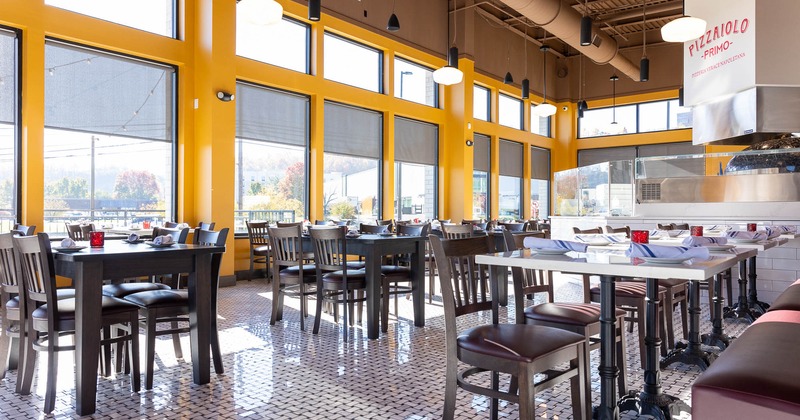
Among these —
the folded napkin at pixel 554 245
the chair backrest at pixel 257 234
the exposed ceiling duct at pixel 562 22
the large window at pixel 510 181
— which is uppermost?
the exposed ceiling duct at pixel 562 22

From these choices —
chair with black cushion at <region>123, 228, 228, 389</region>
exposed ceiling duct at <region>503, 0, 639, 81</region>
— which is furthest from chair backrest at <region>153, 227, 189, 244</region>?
exposed ceiling duct at <region>503, 0, 639, 81</region>

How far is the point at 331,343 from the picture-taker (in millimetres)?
4105

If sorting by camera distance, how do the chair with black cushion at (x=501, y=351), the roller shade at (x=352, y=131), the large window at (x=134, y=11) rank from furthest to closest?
the roller shade at (x=352, y=131) → the large window at (x=134, y=11) → the chair with black cushion at (x=501, y=351)

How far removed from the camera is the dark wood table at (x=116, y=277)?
2.65 meters

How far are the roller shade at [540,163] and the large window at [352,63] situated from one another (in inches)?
241

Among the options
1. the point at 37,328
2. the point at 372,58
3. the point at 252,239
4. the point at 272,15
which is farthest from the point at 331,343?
the point at 372,58

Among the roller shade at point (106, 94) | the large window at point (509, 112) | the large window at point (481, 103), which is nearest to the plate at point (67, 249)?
the roller shade at point (106, 94)

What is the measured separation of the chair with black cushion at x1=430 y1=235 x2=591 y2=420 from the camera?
1896 millimetres

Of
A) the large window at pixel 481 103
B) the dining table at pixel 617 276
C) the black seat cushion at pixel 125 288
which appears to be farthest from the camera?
the large window at pixel 481 103

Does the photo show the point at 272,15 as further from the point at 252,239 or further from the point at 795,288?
the point at 795,288

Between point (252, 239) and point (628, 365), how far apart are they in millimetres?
5452

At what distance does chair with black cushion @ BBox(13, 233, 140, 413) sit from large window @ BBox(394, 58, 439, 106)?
8.41 metres

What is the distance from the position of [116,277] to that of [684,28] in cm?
564

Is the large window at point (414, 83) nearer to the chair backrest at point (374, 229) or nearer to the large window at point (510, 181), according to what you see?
the large window at point (510, 181)
